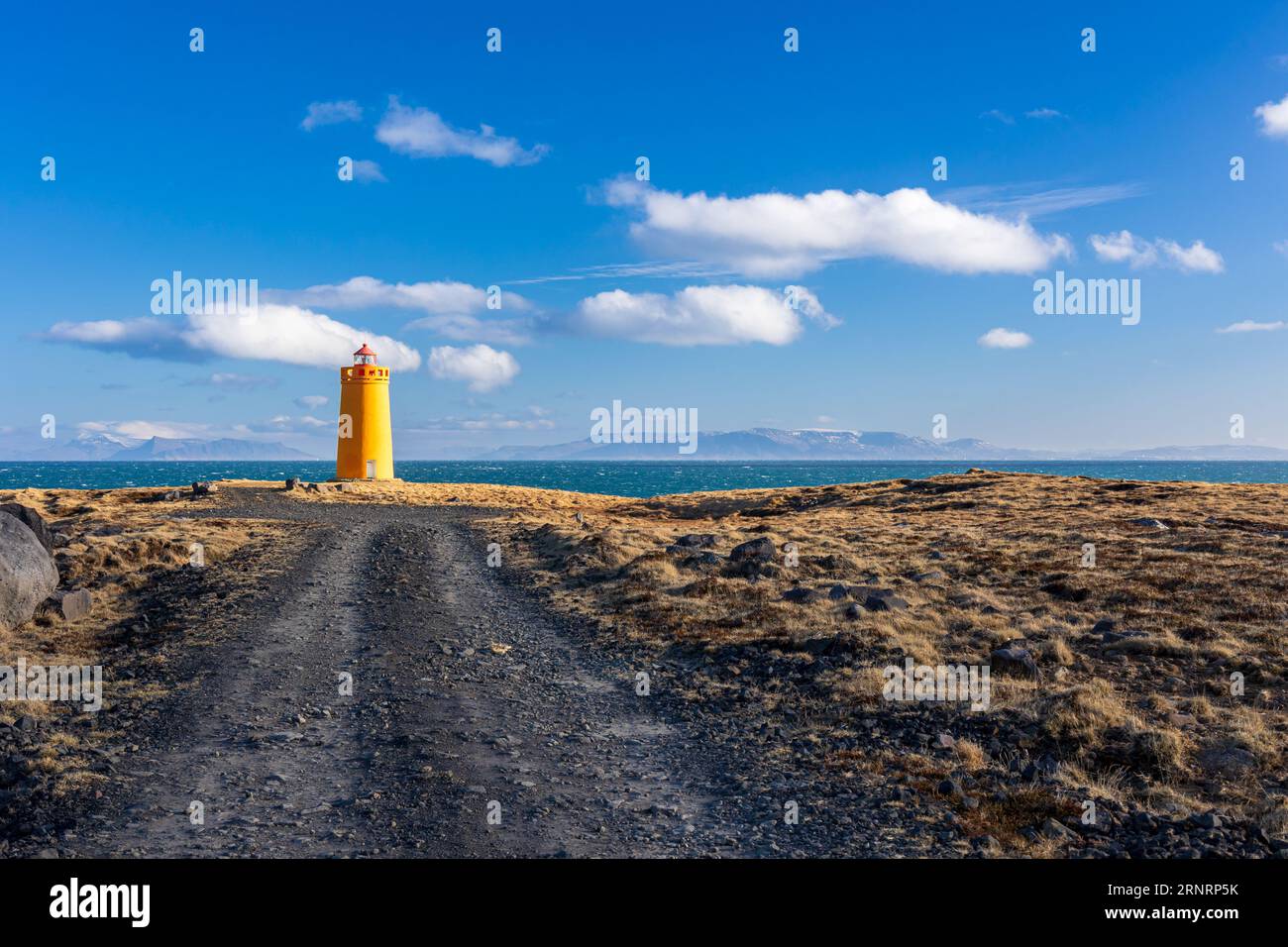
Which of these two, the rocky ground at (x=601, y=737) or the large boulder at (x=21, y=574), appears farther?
the large boulder at (x=21, y=574)

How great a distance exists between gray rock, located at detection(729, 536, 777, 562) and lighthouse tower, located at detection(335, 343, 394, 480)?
132 feet

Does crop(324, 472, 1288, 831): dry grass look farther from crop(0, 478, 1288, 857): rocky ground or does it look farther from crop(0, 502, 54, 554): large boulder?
crop(0, 502, 54, 554): large boulder

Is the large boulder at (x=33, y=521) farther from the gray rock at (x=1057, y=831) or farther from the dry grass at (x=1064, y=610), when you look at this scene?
the gray rock at (x=1057, y=831)

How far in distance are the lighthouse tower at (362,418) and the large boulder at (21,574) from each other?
121 ft

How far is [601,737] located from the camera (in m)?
10.2

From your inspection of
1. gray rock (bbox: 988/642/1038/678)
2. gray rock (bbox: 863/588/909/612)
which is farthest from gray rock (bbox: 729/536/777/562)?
gray rock (bbox: 988/642/1038/678)

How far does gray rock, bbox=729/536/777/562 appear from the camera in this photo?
71.4 ft

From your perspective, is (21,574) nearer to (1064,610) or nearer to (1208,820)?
(1208,820)

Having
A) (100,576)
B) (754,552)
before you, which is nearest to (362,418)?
(100,576)

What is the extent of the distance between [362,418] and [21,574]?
39.6 meters

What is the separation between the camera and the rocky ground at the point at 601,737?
7441 millimetres

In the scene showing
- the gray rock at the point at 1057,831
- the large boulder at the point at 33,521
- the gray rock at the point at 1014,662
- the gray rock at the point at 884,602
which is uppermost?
the large boulder at the point at 33,521

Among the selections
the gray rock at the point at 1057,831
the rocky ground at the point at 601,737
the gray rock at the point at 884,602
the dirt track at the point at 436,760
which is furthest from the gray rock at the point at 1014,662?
the gray rock at the point at 1057,831
